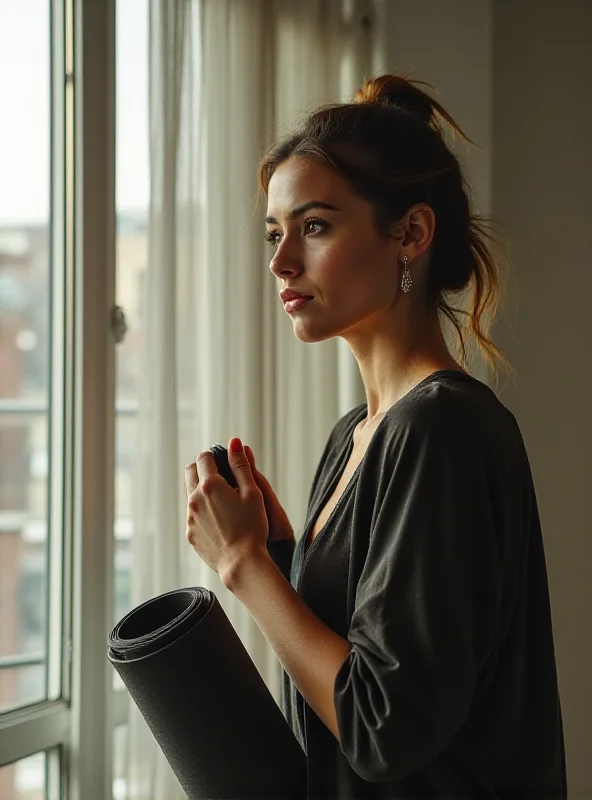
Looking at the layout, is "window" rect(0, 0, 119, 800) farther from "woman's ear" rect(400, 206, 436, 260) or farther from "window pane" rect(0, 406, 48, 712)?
"woman's ear" rect(400, 206, 436, 260)

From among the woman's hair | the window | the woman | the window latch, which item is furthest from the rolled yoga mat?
the window latch

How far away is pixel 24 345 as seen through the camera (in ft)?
5.35

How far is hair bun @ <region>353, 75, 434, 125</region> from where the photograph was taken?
1.27m

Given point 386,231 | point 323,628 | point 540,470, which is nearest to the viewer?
point 323,628

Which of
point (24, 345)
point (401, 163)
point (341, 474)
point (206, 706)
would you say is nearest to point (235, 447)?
point (341, 474)

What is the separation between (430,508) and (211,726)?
0.34 m

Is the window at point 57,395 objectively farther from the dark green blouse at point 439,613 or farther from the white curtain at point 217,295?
the dark green blouse at point 439,613

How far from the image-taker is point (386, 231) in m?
1.14

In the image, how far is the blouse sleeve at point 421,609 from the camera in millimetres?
893

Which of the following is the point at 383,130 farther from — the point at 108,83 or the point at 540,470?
the point at 540,470

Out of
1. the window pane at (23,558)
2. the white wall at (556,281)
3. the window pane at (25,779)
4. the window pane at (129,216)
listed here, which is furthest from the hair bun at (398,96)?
the window pane at (25,779)

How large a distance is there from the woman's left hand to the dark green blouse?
90 mm

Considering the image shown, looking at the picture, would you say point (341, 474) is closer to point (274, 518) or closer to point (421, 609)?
point (274, 518)

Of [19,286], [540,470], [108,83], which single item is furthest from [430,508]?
[540,470]
